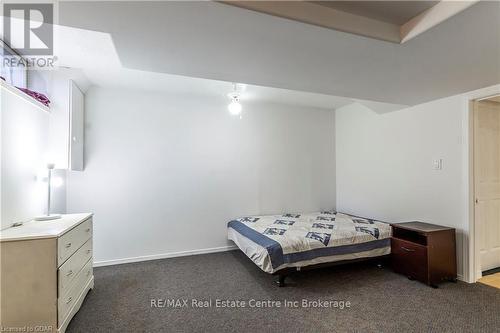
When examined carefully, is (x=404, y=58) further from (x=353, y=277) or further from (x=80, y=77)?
(x=80, y=77)

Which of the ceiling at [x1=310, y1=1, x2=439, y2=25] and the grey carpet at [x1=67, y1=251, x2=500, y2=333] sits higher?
the ceiling at [x1=310, y1=1, x2=439, y2=25]

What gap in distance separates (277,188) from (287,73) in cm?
238

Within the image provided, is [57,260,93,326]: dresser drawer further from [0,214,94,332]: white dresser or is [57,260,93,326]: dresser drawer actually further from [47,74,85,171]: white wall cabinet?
[47,74,85,171]: white wall cabinet

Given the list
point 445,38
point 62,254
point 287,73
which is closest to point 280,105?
point 287,73

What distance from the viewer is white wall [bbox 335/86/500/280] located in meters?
2.88

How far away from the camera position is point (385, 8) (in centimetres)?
163

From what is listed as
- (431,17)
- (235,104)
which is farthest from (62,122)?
(431,17)

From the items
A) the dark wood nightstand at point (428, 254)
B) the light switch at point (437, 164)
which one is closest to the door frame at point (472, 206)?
the dark wood nightstand at point (428, 254)

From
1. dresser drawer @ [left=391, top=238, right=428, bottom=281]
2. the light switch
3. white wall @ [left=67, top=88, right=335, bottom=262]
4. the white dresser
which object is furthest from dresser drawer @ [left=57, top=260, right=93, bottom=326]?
the light switch

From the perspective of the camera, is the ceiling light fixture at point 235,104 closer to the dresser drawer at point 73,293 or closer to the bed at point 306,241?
the bed at point 306,241

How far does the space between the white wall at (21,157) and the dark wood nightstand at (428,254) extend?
391cm

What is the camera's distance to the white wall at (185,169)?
344 cm

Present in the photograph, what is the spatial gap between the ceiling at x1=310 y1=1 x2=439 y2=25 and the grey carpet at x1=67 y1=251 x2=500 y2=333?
7.55ft

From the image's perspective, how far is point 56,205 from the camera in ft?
9.78
